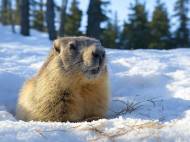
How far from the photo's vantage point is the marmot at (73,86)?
5.47 m

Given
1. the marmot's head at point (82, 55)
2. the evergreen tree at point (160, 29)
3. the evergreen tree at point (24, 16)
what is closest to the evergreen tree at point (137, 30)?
the evergreen tree at point (160, 29)

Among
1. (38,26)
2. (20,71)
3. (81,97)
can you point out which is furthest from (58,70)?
(38,26)

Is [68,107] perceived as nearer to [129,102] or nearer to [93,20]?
[129,102]

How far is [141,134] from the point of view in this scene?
12.0ft

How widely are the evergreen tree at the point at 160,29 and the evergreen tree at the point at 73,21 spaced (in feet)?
22.1

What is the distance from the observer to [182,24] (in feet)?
153

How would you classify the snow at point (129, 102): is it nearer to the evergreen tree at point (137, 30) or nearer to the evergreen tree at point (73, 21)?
the evergreen tree at point (73, 21)

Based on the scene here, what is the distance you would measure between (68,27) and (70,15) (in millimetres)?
2324

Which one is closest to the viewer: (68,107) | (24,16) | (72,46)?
(68,107)

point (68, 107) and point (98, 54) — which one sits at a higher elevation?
point (98, 54)

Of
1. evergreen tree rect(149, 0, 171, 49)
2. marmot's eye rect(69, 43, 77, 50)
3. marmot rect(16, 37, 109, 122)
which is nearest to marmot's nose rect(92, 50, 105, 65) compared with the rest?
marmot rect(16, 37, 109, 122)

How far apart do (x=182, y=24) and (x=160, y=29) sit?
333cm

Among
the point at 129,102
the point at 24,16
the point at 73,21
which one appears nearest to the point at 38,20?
the point at 73,21

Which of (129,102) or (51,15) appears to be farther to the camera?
(51,15)
